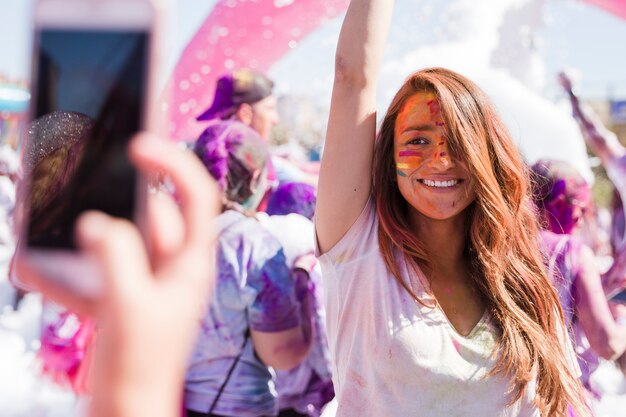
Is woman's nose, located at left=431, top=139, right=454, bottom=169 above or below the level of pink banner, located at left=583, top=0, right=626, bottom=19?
below

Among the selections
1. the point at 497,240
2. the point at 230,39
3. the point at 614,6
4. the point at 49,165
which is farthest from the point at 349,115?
the point at 614,6

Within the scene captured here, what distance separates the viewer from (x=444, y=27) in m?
4.42

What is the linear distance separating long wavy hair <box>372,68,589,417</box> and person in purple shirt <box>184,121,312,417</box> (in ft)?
1.76

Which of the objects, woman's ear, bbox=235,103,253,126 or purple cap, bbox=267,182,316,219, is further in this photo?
woman's ear, bbox=235,103,253,126

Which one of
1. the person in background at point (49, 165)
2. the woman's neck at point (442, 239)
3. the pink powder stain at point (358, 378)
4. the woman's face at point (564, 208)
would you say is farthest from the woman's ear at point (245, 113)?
the person in background at point (49, 165)

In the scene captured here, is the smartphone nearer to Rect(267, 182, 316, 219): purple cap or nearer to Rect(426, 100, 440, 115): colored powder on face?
Rect(426, 100, 440, 115): colored powder on face

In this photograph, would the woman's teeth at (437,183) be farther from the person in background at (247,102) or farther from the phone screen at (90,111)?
the person in background at (247,102)

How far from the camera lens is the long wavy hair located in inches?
43.0

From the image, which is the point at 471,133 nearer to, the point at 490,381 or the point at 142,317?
the point at 490,381

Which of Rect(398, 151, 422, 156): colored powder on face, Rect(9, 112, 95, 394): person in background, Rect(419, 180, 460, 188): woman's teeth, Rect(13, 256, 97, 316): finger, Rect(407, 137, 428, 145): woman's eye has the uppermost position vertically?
Rect(9, 112, 95, 394): person in background

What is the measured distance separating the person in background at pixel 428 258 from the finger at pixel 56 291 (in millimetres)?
695

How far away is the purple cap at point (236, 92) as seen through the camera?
2449 mm

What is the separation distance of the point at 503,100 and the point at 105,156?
3.81 metres

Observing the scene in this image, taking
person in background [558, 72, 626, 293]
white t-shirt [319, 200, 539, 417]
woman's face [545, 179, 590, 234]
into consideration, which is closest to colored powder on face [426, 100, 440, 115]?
white t-shirt [319, 200, 539, 417]
